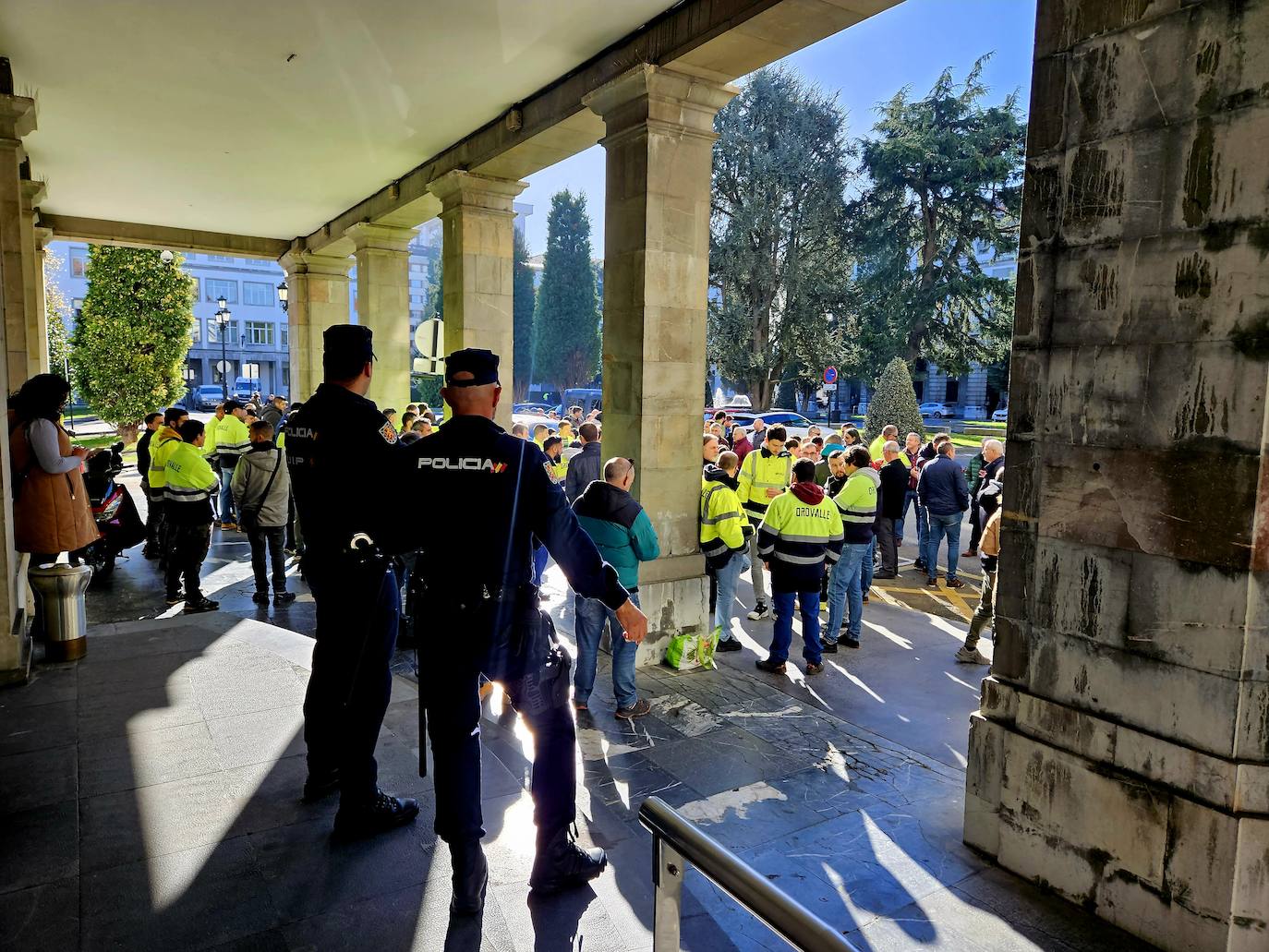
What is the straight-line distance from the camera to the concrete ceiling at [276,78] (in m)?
6.60

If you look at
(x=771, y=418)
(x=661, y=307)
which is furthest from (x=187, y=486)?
(x=771, y=418)

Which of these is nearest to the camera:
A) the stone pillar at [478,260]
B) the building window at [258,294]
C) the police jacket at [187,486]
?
the police jacket at [187,486]

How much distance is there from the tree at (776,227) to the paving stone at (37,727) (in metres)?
26.2

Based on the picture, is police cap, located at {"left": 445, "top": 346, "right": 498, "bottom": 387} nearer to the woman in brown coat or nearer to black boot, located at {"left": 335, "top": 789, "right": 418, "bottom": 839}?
black boot, located at {"left": 335, "top": 789, "right": 418, "bottom": 839}

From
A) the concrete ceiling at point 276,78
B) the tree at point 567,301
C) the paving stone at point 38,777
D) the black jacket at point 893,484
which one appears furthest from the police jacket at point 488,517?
the tree at point 567,301

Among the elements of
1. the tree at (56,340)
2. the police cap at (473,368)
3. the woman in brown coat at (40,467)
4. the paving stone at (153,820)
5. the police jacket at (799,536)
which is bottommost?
the paving stone at (153,820)

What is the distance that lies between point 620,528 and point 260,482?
454 cm

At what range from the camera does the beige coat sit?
5.72m

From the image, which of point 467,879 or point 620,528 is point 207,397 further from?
point 467,879

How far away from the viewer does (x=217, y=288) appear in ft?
215

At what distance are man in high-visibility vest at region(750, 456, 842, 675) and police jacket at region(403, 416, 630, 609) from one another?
4.06 m

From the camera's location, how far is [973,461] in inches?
662

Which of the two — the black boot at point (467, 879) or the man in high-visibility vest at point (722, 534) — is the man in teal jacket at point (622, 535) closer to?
the man in high-visibility vest at point (722, 534)

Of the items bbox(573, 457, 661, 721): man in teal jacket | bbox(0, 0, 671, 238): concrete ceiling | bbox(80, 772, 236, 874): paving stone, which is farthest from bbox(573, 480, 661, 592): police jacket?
bbox(0, 0, 671, 238): concrete ceiling
